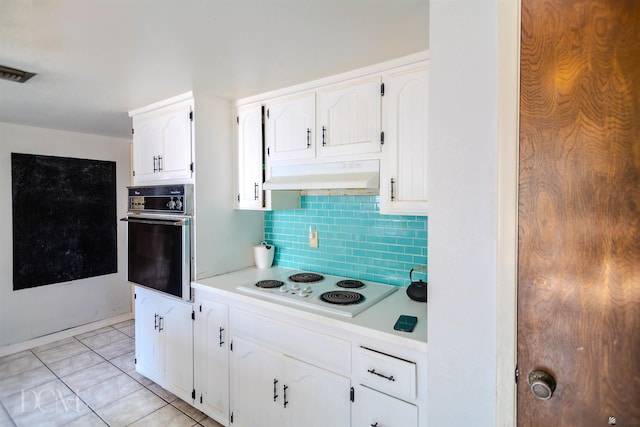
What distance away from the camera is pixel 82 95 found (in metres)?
2.24

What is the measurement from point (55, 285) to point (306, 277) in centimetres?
292

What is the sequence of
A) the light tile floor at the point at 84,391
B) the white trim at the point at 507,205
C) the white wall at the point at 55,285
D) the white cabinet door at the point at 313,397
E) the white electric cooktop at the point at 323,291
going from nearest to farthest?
the white trim at the point at 507,205, the white cabinet door at the point at 313,397, the white electric cooktop at the point at 323,291, the light tile floor at the point at 84,391, the white wall at the point at 55,285

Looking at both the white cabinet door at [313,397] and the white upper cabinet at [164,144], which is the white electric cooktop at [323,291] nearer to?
the white cabinet door at [313,397]

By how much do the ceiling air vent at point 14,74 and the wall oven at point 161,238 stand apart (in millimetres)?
941

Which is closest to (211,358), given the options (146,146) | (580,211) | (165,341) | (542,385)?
(165,341)

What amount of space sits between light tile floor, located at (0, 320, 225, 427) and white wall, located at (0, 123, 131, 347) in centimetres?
27

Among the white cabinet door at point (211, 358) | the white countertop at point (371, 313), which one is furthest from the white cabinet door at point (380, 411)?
the white cabinet door at point (211, 358)

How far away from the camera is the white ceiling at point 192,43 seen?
1235 millimetres

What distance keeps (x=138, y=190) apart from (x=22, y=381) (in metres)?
1.90

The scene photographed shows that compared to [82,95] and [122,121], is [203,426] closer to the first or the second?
[82,95]

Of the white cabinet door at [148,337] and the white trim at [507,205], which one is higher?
the white trim at [507,205]

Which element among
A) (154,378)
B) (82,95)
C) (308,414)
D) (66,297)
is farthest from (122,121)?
(308,414)

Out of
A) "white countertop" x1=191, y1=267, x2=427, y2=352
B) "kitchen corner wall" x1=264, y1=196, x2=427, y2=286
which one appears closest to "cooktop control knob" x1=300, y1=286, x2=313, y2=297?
"white countertop" x1=191, y1=267, x2=427, y2=352

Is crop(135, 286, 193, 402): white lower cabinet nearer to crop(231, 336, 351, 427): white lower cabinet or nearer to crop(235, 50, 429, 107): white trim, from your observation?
crop(231, 336, 351, 427): white lower cabinet
